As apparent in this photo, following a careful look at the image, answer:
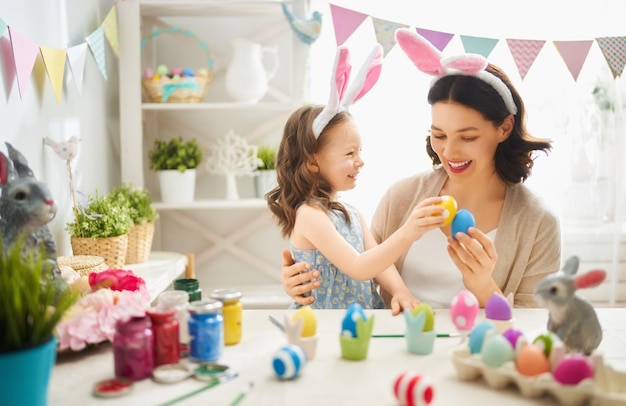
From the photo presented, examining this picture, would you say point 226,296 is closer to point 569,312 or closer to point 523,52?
point 569,312

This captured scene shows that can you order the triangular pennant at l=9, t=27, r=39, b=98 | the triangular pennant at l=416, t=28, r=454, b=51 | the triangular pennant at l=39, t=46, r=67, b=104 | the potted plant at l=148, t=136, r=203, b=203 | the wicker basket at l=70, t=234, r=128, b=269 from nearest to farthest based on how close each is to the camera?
the triangular pennant at l=9, t=27, r=39, b=98 → the triangular pennant at l=39, t=46, r=67, b=104 → the wicker basket at l=70, t=234, r=128, b=269 → the triangular pennant at l=416, t=28, r=454, b=51 → the potted plant at l=148, t=136, r=203, b=203

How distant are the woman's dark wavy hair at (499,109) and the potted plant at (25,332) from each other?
46.3 inches

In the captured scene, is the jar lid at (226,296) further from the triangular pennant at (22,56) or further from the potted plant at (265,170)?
A: the potted plant at (265,170)

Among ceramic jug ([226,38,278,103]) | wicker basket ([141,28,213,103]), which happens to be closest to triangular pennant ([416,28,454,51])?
ceramic jug ([226,38,278,103])

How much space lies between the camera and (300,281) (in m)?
1.63

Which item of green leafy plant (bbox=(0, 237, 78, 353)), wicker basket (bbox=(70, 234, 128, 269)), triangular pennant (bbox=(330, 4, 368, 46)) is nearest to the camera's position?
green leafy plant (bbox=(0, 237, 78, 353))

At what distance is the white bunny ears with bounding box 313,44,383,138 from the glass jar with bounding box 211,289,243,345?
0.68 metres

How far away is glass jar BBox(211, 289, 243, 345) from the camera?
1.17 m

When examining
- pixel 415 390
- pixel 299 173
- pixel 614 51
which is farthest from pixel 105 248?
pixel 614 51

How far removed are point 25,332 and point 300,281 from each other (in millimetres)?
852

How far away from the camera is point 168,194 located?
104 inches

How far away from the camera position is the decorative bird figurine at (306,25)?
2541mm

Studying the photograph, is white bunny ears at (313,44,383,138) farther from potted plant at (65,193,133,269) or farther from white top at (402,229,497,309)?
potted plant at (65,193,133,269)

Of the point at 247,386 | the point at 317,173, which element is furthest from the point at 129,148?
the point at 247,386
